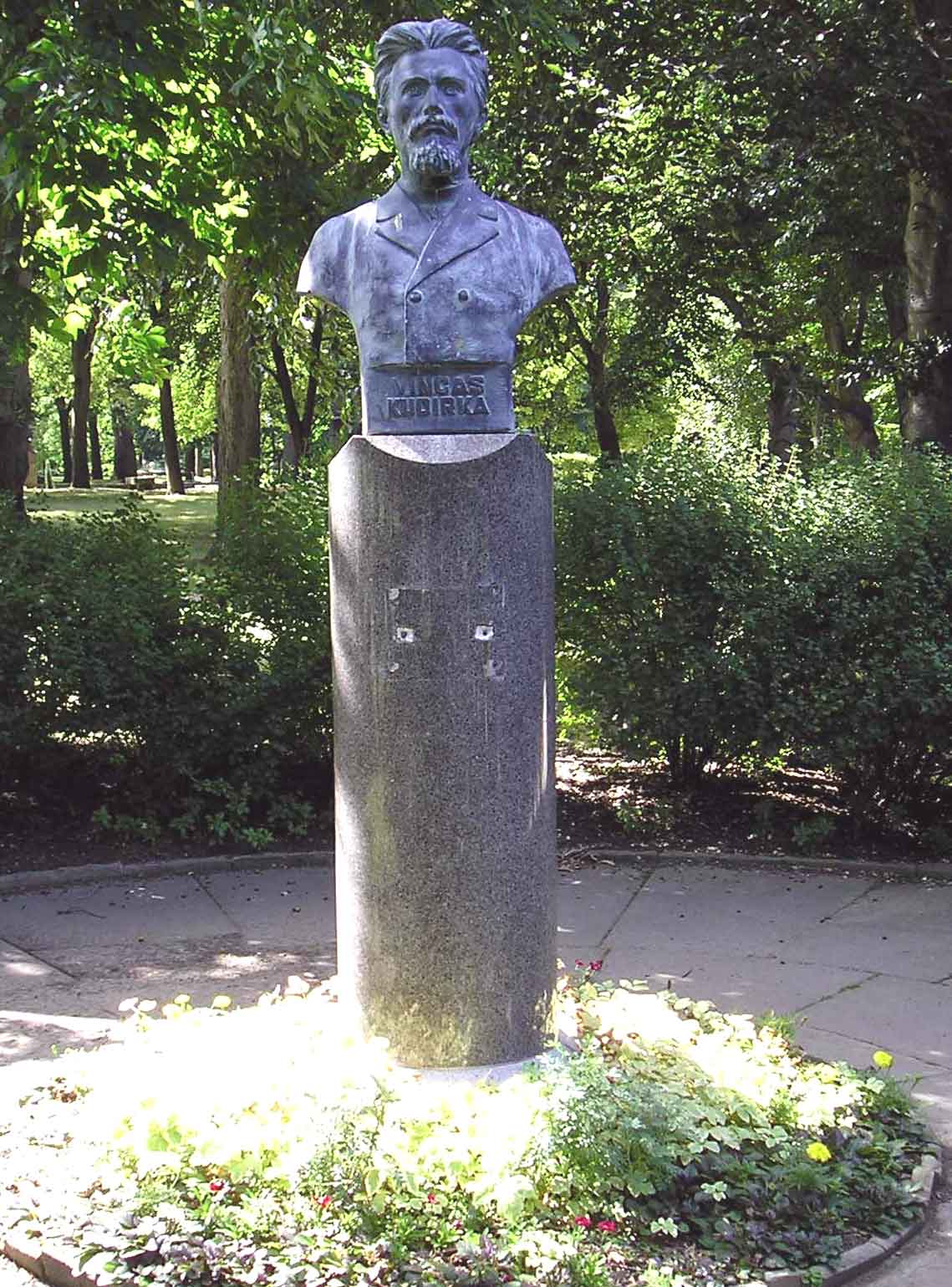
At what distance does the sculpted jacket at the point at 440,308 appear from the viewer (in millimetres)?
4762

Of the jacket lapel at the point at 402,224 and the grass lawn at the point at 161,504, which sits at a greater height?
the jacket lapel at the point at 402,224

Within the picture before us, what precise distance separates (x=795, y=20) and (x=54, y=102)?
7339 millimetres

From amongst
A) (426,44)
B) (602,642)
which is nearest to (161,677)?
(602,642)

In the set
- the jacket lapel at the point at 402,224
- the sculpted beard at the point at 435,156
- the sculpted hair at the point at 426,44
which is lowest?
the jacket lapel at the point at 402,224

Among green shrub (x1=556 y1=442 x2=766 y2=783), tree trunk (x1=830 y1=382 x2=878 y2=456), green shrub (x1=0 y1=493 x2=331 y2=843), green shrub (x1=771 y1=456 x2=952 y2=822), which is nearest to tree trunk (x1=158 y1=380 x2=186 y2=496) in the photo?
→ tree trunk (x1=830 y1=382 x2=878 y2=456)

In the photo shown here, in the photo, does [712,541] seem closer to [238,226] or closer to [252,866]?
[252,866]

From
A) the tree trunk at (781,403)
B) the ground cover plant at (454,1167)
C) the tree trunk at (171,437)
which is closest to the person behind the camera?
the ground cover plant at (454,1167)

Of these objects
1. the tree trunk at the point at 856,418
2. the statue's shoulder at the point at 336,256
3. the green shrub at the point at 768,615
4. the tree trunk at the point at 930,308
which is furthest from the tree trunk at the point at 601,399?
the statue's shoulder at the point at 336,256

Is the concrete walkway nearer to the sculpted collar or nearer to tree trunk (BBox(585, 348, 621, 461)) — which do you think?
the sculpted collar

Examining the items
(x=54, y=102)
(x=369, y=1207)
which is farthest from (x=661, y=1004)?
(x=54, y=102)

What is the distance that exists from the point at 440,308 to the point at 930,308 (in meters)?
10.0

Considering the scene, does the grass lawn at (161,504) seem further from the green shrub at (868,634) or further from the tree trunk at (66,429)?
the green shrub at (868,634)

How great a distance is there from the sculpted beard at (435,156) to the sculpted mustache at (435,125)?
0.03 m

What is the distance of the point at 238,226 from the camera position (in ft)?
37.7
